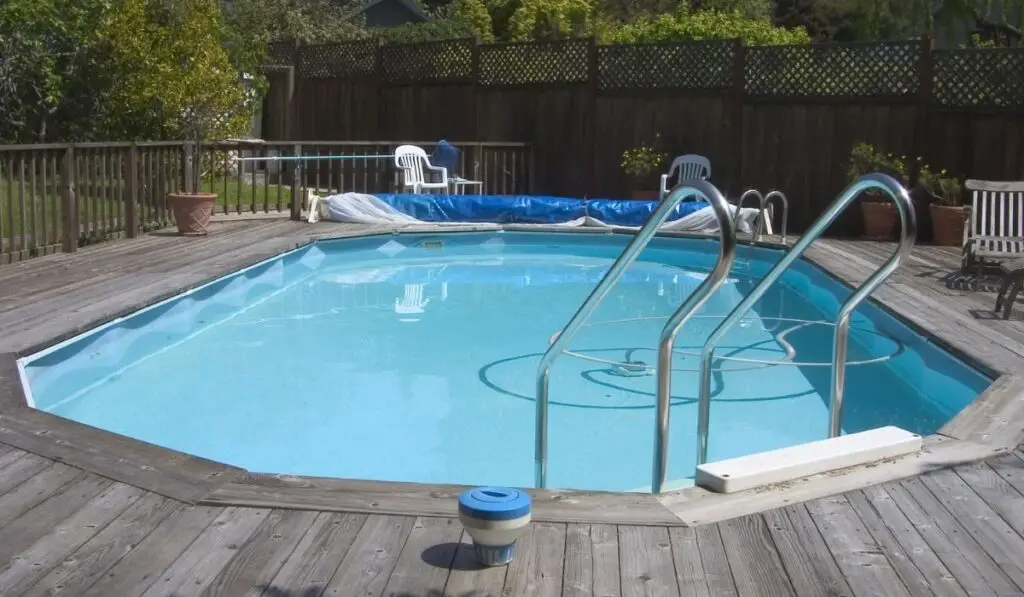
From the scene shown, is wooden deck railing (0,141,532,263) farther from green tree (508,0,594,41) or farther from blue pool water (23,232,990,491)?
green tree (508,0,594,41)

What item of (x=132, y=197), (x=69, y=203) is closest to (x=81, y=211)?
(x=132, y=197)

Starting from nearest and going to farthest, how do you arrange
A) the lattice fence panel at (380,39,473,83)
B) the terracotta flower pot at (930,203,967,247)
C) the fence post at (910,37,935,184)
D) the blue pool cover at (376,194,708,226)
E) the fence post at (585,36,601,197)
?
1. the terracotta flower pot at (930,203,967,247)
2. the fence post at (910,37,935,184)
3. the blue pool cover at (376,194,708,226)
4. the fence post at (585,36,601,197)
5. the lattice fence panel at (380,39,473,83)

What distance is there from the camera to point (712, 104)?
39.5ft

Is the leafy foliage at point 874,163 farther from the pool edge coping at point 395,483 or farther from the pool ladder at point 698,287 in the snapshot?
the pool ladder at point 698,287

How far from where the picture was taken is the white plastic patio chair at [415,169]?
40.4 ft

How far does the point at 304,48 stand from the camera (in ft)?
52.7

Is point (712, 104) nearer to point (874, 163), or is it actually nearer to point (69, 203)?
point (874, 163)

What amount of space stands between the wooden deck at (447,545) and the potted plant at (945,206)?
692 cm

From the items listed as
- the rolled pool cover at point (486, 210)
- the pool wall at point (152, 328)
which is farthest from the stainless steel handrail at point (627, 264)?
the rolled pool cover at point (486, 210)

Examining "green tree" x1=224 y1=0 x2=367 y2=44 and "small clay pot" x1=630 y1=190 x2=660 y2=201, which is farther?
"green tree" x1=224 y1=0 x2=367 y2=44

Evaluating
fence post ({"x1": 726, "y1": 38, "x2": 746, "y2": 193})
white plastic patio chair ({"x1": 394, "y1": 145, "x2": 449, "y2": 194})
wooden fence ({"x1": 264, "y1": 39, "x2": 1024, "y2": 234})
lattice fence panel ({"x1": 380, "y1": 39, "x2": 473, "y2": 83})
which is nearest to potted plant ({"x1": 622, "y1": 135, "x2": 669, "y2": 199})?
wooden fence ({"x1": 264, "y1": 39, "x2": 1024, "y2": 234})

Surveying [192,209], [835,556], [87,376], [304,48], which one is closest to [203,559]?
[835,556]

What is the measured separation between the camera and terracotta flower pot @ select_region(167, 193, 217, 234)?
31.8 feet

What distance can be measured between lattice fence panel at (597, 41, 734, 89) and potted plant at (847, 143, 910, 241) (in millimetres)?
1741
